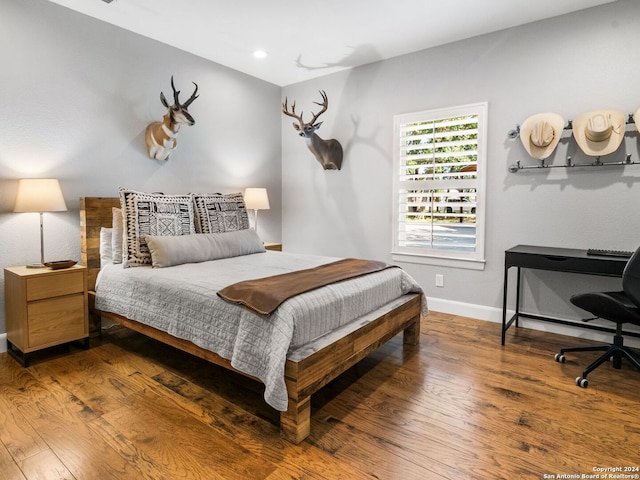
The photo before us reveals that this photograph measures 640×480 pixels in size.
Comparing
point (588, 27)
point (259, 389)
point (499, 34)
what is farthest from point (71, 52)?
point (588, 27)

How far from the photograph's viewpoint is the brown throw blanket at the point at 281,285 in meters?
1.95

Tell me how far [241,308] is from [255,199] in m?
2.59

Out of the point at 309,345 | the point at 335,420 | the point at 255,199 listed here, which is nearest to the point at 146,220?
the point at 255,199

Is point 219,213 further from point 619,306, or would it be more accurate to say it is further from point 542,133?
point 619,306

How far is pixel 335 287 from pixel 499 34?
296 centimetres

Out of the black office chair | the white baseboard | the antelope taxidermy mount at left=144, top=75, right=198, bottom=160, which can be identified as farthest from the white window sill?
the antelope taxidermy mount at left=144, top=75, right=198, bottom=160

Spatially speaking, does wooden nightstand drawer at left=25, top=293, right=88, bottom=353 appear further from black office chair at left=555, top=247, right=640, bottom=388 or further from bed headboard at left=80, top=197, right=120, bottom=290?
black office chair at left=555, top=247, right=640, bottom=388

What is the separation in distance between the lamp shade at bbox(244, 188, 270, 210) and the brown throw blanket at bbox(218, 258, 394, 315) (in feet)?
6.15

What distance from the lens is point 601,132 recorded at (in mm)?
2896

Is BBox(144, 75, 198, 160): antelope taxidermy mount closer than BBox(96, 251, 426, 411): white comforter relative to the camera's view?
No

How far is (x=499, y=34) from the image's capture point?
3488 millimetres

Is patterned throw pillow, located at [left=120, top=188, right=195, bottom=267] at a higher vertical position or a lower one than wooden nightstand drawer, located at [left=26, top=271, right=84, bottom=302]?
higher

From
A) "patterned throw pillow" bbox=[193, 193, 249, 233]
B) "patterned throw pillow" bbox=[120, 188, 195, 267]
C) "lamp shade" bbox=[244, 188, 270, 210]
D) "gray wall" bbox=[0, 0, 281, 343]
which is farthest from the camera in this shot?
"lamp shade" bbox=[244, 188, 270, 210]

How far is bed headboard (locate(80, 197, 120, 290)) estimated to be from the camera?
3150 mm
